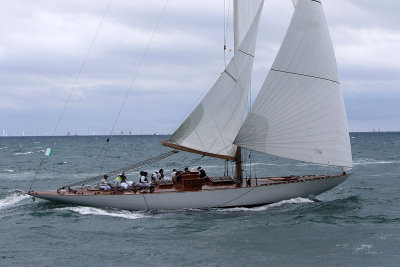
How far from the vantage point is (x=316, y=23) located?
74.0 feet

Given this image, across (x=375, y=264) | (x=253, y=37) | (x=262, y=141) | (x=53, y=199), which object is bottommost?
(x=375, y=264)

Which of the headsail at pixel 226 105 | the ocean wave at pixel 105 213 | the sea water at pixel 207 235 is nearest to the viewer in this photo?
the sea water at pixel 207 235

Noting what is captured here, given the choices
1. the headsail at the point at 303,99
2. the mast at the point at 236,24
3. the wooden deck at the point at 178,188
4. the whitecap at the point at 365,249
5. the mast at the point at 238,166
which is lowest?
the whitecap at the point at 365,249

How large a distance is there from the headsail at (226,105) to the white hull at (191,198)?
2.31m

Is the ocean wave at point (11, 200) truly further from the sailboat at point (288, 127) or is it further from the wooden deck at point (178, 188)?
the sailboat at point (288, 127)

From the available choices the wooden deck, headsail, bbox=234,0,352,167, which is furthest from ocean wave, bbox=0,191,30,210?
headsail, bbox=234,0,352,167

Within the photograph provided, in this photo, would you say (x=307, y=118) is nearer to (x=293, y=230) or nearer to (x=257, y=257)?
(x=293, y=230)

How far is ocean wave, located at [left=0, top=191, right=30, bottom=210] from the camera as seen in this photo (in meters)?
26.2

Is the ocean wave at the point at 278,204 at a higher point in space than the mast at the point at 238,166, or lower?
lower

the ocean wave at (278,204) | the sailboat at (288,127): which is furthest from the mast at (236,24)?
the ocean wave at (278,204)

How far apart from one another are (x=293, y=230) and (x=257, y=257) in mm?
3848

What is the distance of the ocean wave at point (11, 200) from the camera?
26.2 meters

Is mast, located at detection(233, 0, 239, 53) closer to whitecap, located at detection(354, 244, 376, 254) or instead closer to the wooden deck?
the wooden deck

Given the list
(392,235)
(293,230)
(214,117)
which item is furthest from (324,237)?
(214,117)
